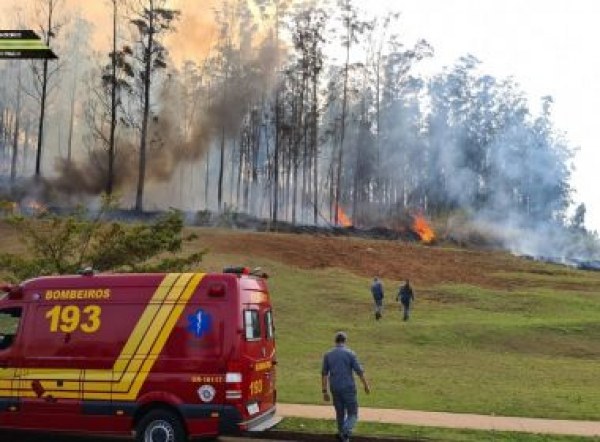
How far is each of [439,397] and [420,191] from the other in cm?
6552

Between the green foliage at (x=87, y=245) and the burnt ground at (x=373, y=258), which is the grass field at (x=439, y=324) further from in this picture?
the green foliage at (x=87, y=245)

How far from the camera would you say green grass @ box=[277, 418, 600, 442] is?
1131 centimetres

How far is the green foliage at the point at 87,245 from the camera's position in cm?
2020

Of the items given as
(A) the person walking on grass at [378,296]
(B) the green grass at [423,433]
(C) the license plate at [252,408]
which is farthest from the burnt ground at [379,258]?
(C) the license plate at [252,408]

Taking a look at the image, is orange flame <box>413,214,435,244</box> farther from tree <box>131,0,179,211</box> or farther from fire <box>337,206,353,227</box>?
tree <box>131,0,179,211</box>

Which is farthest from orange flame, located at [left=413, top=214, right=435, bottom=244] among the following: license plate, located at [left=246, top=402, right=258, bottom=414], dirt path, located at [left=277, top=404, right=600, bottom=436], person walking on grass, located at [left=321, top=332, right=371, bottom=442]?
license plate, located at [left=246, top=402, right=258, bottom=414]

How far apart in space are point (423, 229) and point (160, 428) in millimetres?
55870

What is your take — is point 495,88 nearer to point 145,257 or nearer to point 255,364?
point 145,257

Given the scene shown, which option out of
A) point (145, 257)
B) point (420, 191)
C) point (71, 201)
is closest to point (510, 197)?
point (420, 191)

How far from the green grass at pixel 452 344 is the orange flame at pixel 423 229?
846 inches

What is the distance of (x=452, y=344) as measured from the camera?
25.4 m

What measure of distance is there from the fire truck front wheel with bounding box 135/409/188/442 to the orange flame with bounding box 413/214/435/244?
51.5 meters

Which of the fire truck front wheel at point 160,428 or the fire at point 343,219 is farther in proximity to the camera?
the fire at point 343,219

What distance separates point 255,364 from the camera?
10.3 meters
